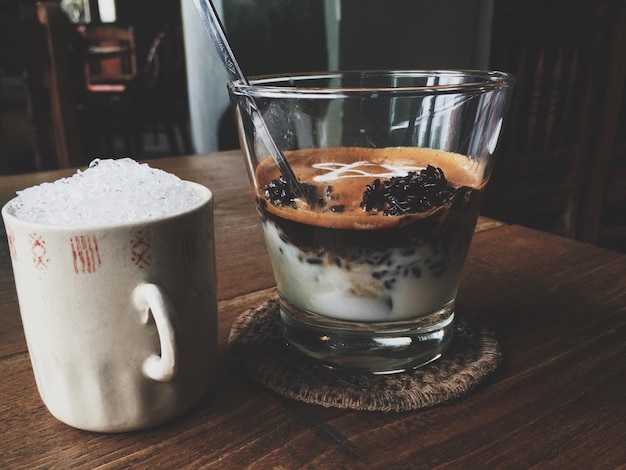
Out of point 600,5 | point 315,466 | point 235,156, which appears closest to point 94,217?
point 315,466

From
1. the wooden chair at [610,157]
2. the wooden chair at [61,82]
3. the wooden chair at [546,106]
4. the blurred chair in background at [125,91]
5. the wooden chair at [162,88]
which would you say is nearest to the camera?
the wooden chair at [61,82]

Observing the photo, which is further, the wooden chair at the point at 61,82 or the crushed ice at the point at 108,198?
the wooden chair at the point at 61,82

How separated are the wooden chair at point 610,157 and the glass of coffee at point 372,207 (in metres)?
1.44

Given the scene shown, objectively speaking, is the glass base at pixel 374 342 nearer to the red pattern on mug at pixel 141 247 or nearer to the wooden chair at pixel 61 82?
the red pattern on mug at pixel 141 247

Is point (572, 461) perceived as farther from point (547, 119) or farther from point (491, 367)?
point (547, 119)

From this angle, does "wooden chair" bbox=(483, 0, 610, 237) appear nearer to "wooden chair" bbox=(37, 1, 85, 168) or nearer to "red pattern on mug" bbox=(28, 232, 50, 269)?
"wooden chair" bbox=(37, 1, 85, 168)

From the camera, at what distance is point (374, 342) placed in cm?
35

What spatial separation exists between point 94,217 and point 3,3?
4.93m

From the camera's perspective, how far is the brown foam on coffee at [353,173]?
0.32 meters

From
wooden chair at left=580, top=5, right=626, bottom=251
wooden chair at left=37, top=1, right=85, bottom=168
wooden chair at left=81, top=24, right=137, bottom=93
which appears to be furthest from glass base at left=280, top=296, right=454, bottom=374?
wooden chair at left=81, top=24, right=137, bottom=93

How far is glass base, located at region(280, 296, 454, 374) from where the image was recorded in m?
0.35

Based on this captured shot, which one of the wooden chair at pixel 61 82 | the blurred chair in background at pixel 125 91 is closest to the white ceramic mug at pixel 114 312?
the wooden chair at pixel 61 82

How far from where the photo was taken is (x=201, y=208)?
294 millimetres

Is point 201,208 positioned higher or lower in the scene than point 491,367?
higher
